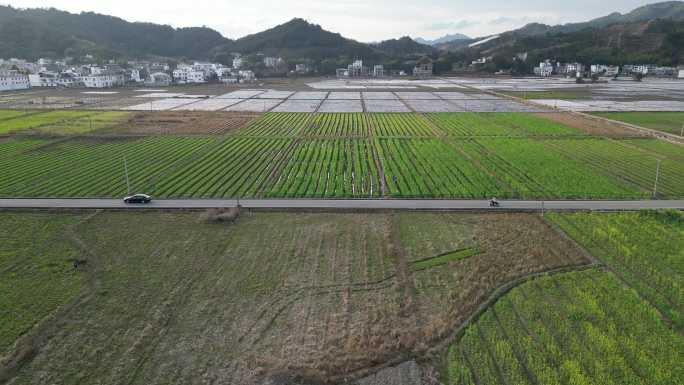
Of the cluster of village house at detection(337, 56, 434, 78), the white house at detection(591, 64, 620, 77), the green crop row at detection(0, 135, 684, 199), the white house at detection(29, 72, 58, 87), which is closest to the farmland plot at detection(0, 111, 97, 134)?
the green crop row at detection(0, 135, 684, 199)

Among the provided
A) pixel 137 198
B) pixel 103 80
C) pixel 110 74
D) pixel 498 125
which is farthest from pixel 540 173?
pixel 110 74

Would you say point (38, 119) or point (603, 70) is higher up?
point (603, 70)

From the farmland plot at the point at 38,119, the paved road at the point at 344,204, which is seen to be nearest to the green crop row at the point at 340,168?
the paved road at the point at 344,204

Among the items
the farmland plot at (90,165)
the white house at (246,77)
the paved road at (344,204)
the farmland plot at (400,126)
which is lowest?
the paved road at (344,204)

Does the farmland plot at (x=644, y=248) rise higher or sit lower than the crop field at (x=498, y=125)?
lower

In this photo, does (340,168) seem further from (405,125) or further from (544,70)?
(544,70)

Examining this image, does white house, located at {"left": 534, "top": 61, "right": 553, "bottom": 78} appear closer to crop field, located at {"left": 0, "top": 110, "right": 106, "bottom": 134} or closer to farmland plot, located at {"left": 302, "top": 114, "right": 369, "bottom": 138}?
farmland plot, located at {"left": 302, "top": 114, "right": 369, "bottom": 138}

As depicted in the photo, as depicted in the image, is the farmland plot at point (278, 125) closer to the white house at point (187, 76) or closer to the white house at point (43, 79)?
the white house at point (187, 76)
